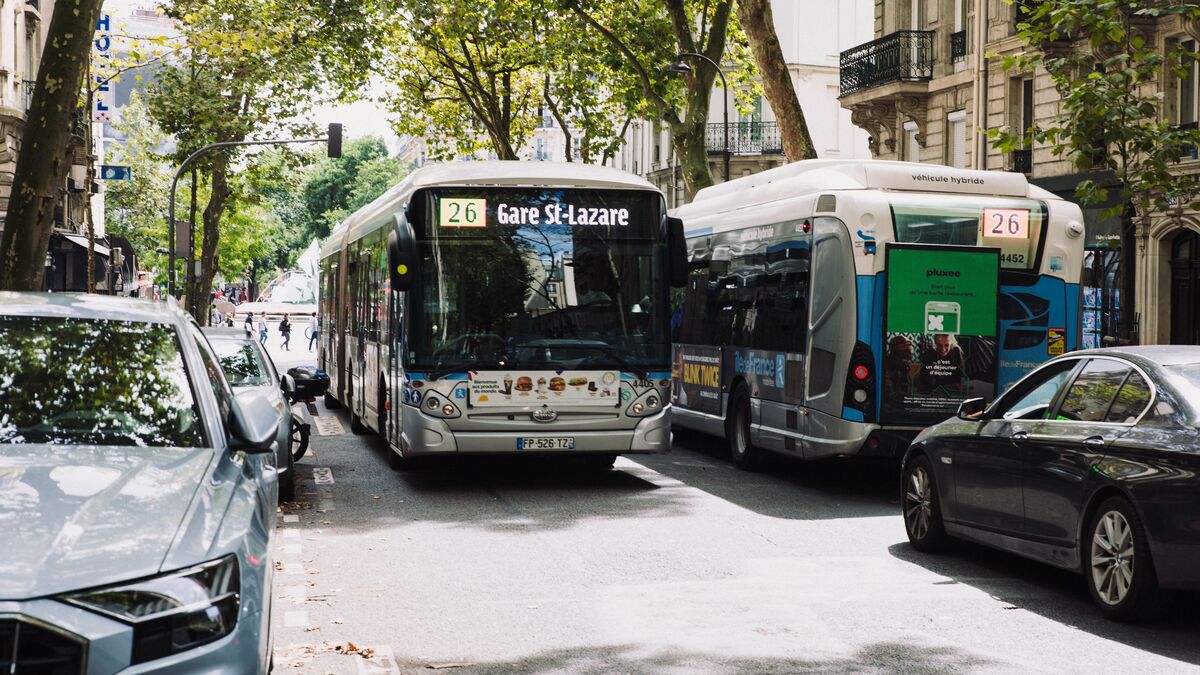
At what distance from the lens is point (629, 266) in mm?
13609

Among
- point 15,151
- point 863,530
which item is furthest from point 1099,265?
point 15,151

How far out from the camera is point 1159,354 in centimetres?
820

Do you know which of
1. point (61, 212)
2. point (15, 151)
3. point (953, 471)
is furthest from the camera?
point (61, 212)

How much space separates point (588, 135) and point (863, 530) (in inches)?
1103

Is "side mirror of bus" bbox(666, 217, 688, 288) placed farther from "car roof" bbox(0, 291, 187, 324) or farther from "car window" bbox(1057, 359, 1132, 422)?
"car roof" bbox(0, 291, 187, 324)

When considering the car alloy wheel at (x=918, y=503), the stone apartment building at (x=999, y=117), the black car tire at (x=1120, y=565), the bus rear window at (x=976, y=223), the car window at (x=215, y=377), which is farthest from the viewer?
the stone apartment building at (x=999, y=117)

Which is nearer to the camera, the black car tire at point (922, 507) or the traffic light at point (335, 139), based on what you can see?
the black car tire at point (922, 507)

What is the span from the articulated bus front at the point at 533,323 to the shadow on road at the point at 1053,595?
375 cm

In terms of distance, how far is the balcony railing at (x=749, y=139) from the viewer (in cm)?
5562

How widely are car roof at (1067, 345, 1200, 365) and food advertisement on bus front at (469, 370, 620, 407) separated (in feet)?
18.4

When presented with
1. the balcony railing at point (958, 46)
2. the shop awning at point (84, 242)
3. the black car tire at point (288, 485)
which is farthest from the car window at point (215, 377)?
the shop awning at point (84, 242)

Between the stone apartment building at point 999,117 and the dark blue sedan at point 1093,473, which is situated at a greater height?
the stone apartment building at point 999,117

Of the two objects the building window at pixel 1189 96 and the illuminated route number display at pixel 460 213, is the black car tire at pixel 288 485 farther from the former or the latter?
the building window at pixel 1189 96

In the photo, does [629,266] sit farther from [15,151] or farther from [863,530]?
[15,151]
